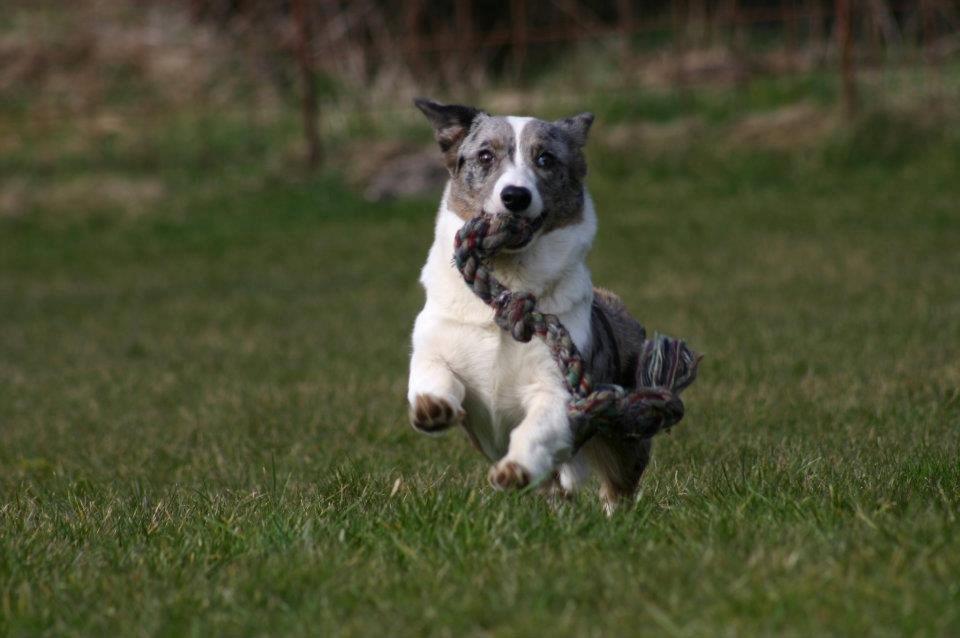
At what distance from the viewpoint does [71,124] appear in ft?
61.4

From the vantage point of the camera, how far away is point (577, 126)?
202 inches

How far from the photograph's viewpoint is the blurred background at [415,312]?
333 centimetres

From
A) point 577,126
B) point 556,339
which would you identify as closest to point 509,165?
point 577,126

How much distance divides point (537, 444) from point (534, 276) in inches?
28.3

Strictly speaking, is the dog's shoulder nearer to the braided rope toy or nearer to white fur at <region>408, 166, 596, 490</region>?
white fur at <region>408, 166, 596, 490</region>

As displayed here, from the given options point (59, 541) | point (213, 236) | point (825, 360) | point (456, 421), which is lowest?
point (213, 236)

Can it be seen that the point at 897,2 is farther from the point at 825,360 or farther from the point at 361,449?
the point at 361,449

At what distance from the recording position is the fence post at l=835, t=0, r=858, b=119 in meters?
15.2

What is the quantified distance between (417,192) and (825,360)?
8657 millimetres

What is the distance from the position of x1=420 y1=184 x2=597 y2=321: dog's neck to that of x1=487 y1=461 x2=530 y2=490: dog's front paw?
2.23 ft

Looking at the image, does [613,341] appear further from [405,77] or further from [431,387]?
[405,77]

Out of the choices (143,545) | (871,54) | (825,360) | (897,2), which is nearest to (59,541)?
(143,545)

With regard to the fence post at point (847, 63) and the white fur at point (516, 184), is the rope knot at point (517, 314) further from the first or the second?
the fence post at point (847, 63)

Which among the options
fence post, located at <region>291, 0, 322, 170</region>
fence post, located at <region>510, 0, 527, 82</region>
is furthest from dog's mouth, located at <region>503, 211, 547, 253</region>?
fence post, located at <region>291, 0, 322, 170</region>
